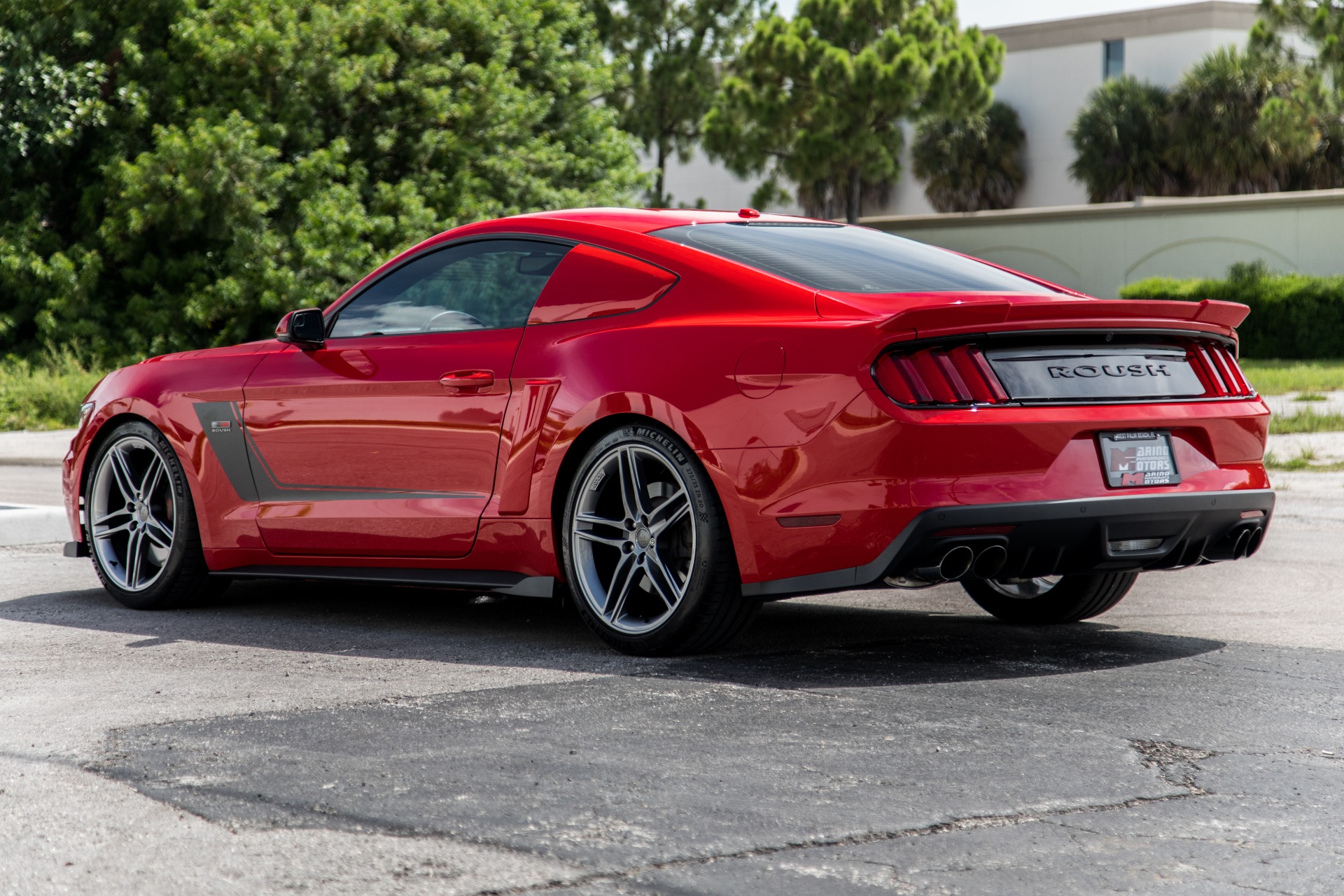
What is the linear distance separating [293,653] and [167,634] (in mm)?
757

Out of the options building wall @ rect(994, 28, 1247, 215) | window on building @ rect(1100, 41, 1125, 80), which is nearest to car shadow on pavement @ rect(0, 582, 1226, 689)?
building wall @ rect(994, 28, 1247, 215)

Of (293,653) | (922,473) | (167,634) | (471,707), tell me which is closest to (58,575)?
(167,634)

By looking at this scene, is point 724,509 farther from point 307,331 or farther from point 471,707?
point 307,331

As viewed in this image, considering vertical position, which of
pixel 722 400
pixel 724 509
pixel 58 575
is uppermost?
pixel 722 400

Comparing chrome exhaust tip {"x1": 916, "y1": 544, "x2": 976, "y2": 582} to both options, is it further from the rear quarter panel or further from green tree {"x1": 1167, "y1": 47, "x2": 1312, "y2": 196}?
green tree {"x1": 1167, "y1": 47, "x2": 1312, "y2": 196}

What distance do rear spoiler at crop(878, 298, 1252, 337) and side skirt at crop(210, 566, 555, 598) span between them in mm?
1576

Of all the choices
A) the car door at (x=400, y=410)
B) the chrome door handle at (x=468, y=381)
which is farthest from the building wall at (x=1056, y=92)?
the chrome door handle at (x=468, y=381)

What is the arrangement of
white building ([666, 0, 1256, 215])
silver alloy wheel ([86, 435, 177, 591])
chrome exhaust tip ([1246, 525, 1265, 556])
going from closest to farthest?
1. chrome exhaust tip ([1246, 525, 1265, 556])
2. silver alloy wheel ([86, 435, 177, 591])
3. white building ([666, 0, 1256, 215])

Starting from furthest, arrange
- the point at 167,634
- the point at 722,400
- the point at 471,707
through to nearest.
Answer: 1. the point at 167,634
2. the point at 722,400
3. the point at 471,707

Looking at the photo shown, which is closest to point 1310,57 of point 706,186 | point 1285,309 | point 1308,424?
point 1285,309

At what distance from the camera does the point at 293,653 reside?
5.70 meters

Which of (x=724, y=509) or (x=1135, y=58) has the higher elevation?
(x=1135, y=58)

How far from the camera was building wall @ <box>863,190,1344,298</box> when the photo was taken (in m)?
33.7

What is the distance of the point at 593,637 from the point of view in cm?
591
